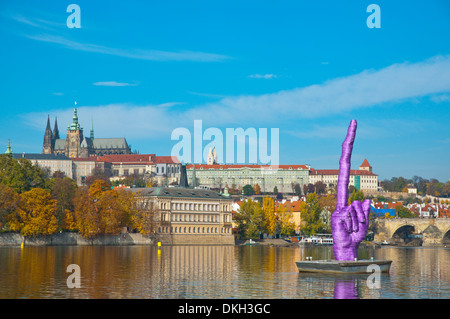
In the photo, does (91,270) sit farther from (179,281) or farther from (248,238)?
(248,238)

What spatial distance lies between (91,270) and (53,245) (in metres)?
40.5

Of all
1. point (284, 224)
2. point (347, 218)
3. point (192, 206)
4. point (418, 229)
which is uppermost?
point (192, 206)

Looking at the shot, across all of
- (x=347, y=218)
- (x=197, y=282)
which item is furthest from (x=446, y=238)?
(x=197, y=282)

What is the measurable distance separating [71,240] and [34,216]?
6.75 meters

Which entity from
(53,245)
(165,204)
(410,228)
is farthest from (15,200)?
(410,228)

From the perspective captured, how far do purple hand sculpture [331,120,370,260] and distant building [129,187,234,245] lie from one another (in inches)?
2274

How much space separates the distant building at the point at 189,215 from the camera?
10700cm

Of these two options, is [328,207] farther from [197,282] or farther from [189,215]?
[197,282]

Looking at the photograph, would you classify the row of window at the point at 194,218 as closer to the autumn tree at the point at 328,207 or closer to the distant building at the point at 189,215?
the distant building at the point at 189,215

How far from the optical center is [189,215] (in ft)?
368

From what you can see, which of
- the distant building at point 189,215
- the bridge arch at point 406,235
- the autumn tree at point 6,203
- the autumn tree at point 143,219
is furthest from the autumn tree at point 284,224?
the autumn tree at point 6,203

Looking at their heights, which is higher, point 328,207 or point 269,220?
→ point 328,207

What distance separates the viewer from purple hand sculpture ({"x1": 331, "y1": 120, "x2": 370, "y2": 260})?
45.5 meters
